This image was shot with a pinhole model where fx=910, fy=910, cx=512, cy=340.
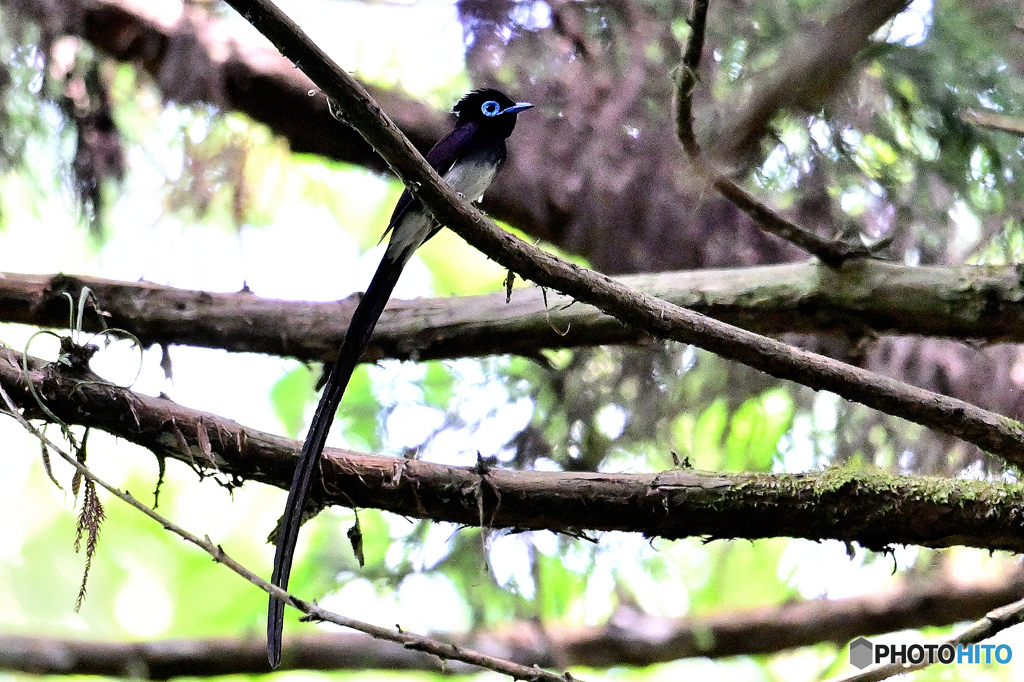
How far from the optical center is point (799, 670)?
4.93 meters

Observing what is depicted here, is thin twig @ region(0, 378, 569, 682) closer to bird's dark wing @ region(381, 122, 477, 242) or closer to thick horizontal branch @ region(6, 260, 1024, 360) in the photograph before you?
thick horizontal branch @ region(6, 260, 1024, 360)

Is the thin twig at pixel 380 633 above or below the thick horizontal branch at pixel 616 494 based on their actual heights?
below

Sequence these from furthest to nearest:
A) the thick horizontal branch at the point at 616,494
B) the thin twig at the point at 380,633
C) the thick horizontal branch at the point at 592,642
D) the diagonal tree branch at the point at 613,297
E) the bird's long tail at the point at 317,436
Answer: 1. the thick horizontal branch at the point at 592,642
2. the thick horizontal branch at the point at 616,494
3. the bird's long tail at the point at 317,436
4. the diagonal tree branch at the point at 613,297
5. the thin twig at the point at 380,633

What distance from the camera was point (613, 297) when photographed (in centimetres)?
180

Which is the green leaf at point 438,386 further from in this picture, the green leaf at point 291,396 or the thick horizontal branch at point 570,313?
the green leaf at point 291,396

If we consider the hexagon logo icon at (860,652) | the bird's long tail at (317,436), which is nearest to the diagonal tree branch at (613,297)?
the bird's long tail at (317,436)

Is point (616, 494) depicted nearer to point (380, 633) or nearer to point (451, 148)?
point (380, 633)

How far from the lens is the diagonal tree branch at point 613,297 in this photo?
1441mm

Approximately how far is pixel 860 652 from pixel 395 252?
2351mm

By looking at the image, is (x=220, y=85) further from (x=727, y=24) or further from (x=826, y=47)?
(x=826, y=47)

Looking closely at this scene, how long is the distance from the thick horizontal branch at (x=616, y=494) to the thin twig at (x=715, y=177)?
716mm

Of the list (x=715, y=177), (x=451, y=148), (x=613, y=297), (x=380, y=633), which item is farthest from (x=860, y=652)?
(x=380, y=633)

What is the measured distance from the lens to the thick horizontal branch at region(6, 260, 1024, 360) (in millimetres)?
2598

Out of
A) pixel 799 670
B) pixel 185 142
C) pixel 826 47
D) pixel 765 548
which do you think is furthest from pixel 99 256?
pixel 799 670
